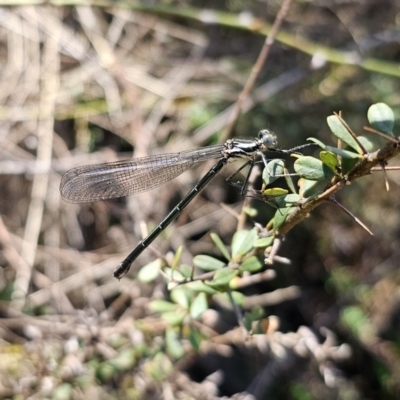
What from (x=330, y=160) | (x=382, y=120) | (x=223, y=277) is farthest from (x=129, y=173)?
(x=382, y=120)

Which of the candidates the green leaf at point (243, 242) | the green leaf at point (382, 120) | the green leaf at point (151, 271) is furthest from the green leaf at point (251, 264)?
the green leaf at point (382, 120)

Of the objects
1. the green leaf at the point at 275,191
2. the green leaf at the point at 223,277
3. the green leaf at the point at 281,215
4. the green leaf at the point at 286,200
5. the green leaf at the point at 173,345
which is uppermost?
the green leaf at the point at 275,191

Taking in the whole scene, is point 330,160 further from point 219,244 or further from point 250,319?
point 250,319

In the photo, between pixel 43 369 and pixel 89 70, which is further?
pixel 89 70

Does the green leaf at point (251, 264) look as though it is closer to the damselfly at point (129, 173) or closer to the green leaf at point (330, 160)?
the green leaf at point (330, 160)

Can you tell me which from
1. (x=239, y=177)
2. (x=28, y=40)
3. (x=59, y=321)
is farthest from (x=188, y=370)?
(x=28, y=40)

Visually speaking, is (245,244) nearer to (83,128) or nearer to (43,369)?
(43,369)

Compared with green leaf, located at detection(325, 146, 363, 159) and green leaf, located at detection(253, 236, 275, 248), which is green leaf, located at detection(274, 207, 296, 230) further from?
green leaf, located at detection(325, 146, 363, 159)
